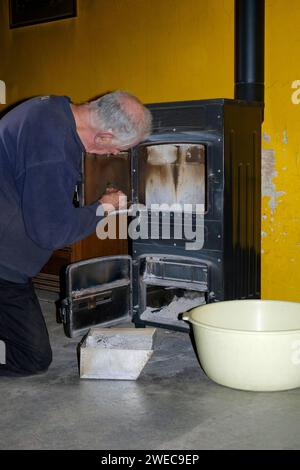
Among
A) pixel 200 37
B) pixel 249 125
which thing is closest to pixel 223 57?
pixel 200 37

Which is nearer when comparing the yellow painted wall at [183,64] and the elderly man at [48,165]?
the elderly man at [48,165]

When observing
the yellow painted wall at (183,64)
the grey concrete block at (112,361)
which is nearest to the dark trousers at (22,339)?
the grey concrete block at (112,361)

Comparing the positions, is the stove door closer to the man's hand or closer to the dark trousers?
the dark trousers

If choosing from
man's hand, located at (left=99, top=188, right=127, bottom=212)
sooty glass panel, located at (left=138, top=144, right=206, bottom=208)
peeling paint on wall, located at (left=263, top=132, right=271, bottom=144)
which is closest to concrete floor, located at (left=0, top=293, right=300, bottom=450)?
man's hand, located at (left=99, top=188, right=127, bottom=212)

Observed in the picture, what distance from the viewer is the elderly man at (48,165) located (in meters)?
2.01

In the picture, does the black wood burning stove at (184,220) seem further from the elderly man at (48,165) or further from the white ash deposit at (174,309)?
the elderly man at (48,165)

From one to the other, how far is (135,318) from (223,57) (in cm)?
145

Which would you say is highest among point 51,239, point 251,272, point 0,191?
point 0,191

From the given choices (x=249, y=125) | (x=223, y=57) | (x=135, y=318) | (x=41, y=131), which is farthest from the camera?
(x=223, y=57)

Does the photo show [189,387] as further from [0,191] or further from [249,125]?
[249,125]

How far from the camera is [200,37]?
3.31m

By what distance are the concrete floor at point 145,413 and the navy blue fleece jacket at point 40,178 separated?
0.54 meters

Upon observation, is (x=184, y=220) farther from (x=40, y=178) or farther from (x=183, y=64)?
(x=183, y=64)

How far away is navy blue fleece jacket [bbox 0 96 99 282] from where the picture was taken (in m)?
2.00
